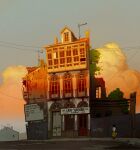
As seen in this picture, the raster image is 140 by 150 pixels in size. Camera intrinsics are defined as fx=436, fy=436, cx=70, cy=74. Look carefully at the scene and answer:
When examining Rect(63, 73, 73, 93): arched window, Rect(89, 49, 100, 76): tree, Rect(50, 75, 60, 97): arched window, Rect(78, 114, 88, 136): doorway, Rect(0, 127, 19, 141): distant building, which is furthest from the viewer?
Rect(0, 127, 19, 141): distant building

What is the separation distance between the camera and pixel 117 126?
5738cm

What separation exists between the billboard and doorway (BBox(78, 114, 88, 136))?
5919 millimetres

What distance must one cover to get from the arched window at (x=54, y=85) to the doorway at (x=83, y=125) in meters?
5.64

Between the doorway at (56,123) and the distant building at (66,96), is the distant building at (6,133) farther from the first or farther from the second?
the doorway at (56,123)

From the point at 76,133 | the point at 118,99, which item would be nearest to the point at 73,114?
the point at 76,133

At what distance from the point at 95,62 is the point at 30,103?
41.4 feet

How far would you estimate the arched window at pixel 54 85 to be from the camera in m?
68.6

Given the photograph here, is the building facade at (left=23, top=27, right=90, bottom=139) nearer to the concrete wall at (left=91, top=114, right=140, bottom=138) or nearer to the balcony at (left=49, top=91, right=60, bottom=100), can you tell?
the balcony at (left=49, top=91, right=60, bottom=100)

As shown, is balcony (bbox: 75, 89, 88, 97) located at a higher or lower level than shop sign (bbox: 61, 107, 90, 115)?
higher

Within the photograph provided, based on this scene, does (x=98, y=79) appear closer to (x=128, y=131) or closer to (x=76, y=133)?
(x=76, y=133)

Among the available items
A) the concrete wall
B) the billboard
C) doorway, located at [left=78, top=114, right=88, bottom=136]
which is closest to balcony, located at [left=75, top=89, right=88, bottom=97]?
doorway, located at [left=78, top=114, right=88, bottom=136]

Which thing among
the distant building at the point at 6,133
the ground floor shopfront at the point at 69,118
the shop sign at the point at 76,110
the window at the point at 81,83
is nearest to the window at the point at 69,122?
the ground floor shopfront at the point at 69,118

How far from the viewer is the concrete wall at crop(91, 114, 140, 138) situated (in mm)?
54594

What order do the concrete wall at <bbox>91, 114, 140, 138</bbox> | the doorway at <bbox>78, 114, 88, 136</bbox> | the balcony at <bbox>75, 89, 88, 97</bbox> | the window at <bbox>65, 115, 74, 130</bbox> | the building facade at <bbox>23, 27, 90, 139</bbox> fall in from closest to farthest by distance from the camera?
the concrete wall at <bbox>91, 114, 140, 138</bbox>, the doorway at <bbox>78, 114, 88, 136</bbox>, the balcony at <bbox>75, 89, 88, 97</bbox>, the building facade at <bbox>23, 27, 90, 139</bbox>, the window at <bbox>65, 115, 74, 130</bbox>
